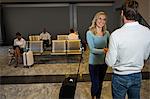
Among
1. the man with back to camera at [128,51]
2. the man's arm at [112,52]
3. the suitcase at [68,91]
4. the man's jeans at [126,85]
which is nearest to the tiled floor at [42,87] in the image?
the suitcase at [68,91]

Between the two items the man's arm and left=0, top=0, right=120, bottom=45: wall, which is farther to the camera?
left=0, top=0, right=120, bottom=45: wall

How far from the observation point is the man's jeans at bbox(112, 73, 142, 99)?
2.19 meters

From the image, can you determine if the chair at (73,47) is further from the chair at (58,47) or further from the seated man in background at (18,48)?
the seated man in background at (18,48)

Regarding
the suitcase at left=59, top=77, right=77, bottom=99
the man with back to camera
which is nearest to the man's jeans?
the man with back to camera

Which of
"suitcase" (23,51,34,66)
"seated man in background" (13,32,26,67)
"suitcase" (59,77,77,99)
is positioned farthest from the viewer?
"seated man in background" (13,32,26,67)

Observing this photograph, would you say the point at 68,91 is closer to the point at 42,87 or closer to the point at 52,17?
the point at 42,87

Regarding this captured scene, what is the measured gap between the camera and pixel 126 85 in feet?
7.25

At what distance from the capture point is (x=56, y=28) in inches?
522

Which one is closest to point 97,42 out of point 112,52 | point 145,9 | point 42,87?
point 112,52

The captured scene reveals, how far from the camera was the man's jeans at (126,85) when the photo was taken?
219 cm

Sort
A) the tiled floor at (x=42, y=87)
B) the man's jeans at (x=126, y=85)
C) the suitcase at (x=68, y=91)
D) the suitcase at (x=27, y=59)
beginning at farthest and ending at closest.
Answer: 1. the suitcase at (x=27, y=59)
2. the tiled floor at (x=42, y=87)
3. the suitcase at (x=68, y=91)
4. the man's jeans at (x=126, y=85)

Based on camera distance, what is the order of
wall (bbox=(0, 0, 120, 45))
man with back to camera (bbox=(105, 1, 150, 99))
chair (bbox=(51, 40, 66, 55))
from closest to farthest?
man with back to camera (bbox=(105, 1, 150, 99)) < chair (bbox=(51, 40, 66, 55)) < wall (bbox=(0, 0, 120, 45))

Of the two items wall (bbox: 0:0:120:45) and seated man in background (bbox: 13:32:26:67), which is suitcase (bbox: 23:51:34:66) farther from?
wall (bbox: 0:0:120:45)

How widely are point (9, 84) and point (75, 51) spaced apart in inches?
129
